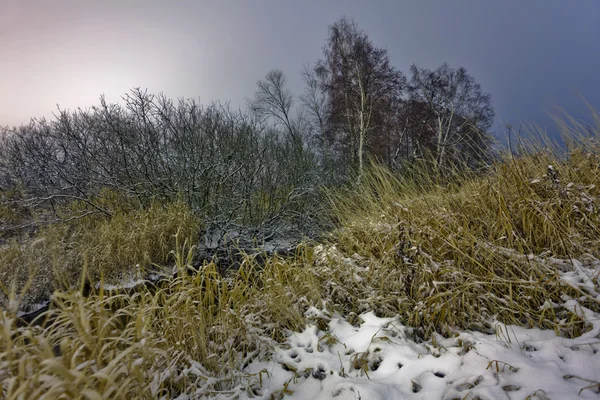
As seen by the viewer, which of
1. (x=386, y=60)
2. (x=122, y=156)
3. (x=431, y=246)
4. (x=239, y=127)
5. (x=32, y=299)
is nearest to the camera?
(x=431, y=246)

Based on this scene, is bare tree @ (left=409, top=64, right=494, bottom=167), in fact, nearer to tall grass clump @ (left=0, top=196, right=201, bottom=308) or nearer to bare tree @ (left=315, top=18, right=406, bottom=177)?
bare tree @ (left=315, top=18, right=406, bottom=177)

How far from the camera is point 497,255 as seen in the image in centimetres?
202

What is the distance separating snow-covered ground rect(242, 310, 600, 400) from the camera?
1.20m

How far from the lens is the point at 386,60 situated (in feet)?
40.9

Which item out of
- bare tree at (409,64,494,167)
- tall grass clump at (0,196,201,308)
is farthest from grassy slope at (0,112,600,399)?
bare tree at (409,64,494,167)

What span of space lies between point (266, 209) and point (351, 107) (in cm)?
831

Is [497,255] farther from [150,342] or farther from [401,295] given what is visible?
[150,342]

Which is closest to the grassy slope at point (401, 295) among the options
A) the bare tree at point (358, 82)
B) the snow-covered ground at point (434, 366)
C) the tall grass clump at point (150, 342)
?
the tall grass clump at point (150, 342)

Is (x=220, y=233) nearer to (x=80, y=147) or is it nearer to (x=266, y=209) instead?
(x=266, y=209)

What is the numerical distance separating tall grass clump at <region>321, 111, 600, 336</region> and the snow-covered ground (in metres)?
0.17

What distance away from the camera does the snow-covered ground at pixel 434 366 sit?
1198mm

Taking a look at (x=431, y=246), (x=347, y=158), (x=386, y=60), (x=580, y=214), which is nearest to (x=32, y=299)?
(x=431, y=246)

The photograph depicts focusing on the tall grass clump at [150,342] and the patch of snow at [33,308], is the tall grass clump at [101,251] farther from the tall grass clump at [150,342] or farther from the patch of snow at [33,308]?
the tall grass clump at [150,342]

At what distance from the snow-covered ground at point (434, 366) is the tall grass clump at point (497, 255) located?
17cm
